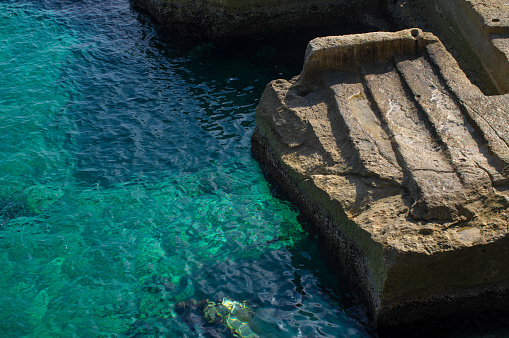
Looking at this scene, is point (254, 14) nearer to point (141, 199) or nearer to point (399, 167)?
point (141, 199)

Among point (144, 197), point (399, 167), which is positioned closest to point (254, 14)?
point (144, 197)

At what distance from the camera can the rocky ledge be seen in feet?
18.6

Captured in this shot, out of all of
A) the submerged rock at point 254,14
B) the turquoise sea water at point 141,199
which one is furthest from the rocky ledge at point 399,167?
the submerged rock at point 254,14

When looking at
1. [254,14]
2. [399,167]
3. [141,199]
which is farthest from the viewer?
[254,14]

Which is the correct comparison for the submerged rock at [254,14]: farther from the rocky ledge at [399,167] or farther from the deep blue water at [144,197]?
the rocky ledge at [399,167]

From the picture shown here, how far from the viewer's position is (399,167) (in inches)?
254

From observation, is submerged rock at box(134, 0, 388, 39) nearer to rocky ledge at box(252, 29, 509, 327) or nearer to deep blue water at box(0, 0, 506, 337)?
deep blue water at box(0, 0, 506, 337)

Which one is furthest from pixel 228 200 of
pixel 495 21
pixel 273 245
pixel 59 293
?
pixel 495 21

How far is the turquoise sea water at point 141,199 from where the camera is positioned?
21.5 ft

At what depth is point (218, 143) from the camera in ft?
31.6

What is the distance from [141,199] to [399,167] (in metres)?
4.29

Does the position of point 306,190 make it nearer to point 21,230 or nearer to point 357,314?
point 357,314

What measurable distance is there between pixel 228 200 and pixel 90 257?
7.68ft

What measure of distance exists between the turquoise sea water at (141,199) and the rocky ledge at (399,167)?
27.9 inches
